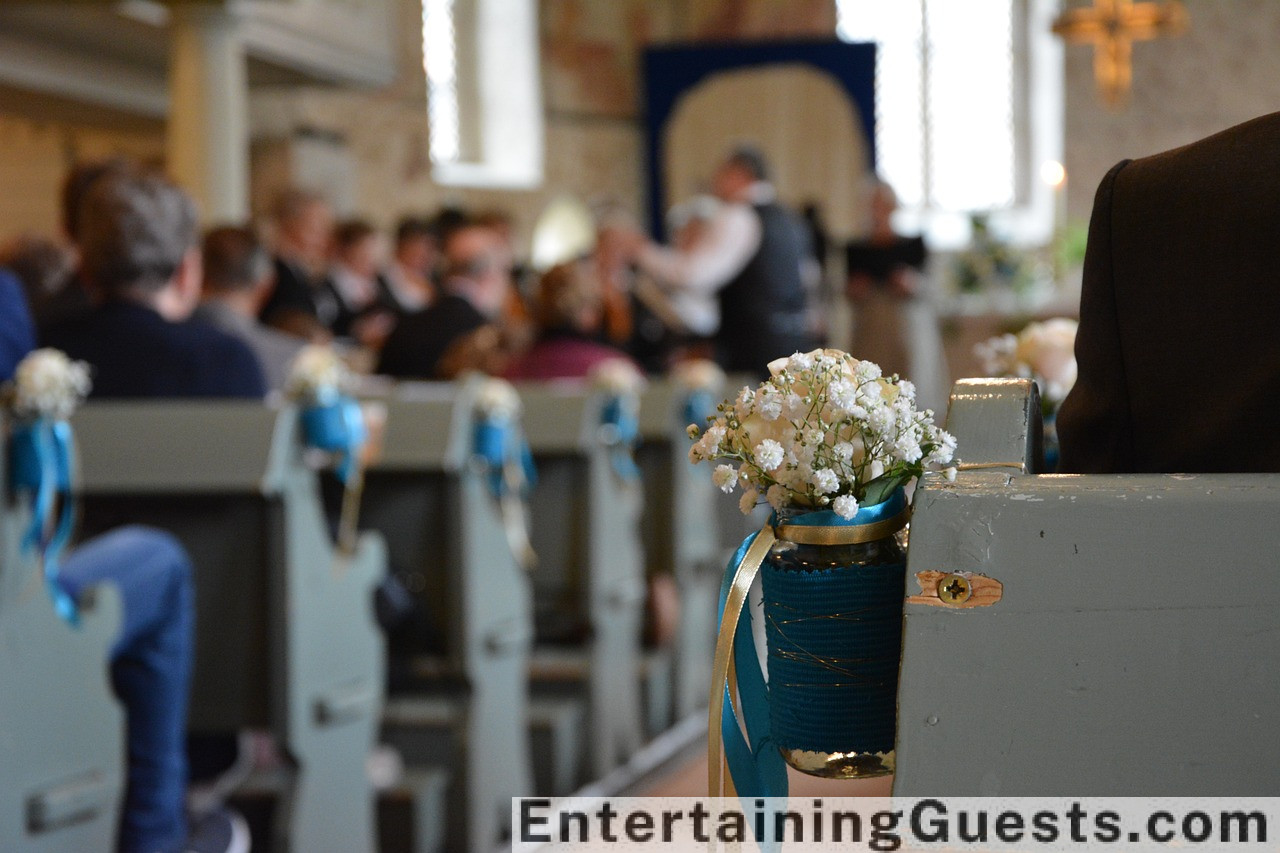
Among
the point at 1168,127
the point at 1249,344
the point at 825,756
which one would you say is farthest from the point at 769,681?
the point at 1168,127

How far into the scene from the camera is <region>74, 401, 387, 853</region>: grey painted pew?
281 centimetres

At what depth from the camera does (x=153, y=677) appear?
2656 millimetres

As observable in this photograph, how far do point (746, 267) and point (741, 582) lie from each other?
20.2 ft

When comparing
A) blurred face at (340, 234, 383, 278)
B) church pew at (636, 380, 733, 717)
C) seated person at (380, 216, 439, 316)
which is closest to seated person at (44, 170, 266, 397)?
church pew at (636, 380, 733, 717)

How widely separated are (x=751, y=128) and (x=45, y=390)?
41.1ft

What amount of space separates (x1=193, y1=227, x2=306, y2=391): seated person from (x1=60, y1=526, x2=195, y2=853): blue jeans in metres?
1.18

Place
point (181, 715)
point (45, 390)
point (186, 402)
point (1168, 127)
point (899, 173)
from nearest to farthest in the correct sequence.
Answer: point (45, 390)
point (181, 715)
point (186, 402)
point (1168, 127)
point (899, 173)

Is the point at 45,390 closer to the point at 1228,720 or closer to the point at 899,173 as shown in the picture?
the point at 1228,720

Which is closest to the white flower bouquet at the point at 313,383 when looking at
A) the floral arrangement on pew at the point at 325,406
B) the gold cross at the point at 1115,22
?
the floral arrangement on pew at the point at 325,406

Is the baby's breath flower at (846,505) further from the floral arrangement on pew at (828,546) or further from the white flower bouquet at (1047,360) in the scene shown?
the white flower bouquet at (1047,360)

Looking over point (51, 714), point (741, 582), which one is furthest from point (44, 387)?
point (741, 582)

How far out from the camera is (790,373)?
1.22 metres

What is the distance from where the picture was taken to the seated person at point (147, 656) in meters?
2.57

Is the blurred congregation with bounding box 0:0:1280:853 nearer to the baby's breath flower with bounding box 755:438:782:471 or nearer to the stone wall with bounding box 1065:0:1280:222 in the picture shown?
the baby's breath flower with bounding box 755:438:782:471
